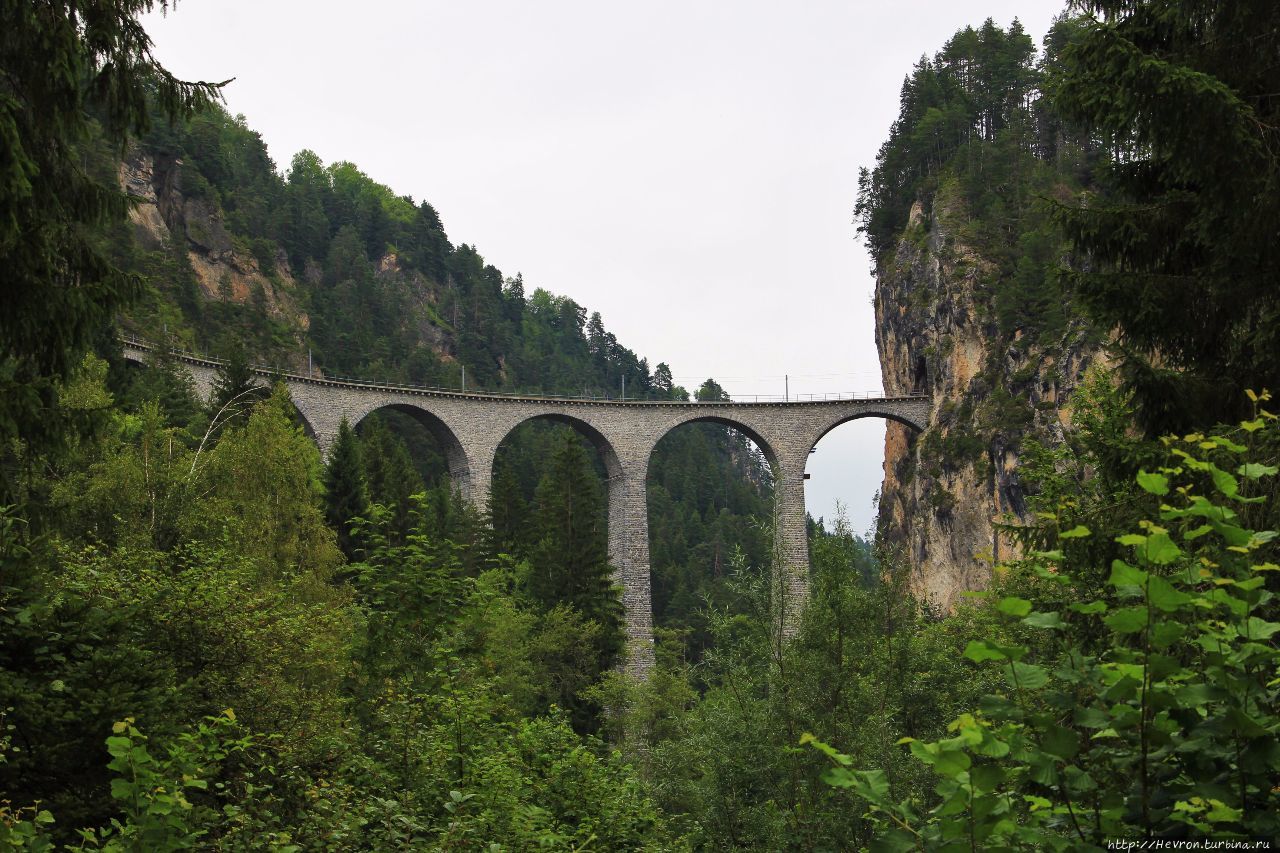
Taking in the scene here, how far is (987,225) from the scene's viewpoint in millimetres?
56656

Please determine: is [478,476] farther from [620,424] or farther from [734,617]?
[734,617]

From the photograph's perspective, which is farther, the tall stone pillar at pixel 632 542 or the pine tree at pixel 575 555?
the tall stone pillar at pixel 632 542

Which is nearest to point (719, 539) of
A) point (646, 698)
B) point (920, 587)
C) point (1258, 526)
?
point (920, 587)

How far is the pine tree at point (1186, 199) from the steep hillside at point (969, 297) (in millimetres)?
32188

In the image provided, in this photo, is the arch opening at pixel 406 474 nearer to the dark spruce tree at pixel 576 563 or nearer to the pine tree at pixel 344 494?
the pine tree at pixel 344 494

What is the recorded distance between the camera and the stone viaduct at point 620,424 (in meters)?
47.6

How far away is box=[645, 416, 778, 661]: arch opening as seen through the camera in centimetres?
6462

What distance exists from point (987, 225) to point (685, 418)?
18553 mm

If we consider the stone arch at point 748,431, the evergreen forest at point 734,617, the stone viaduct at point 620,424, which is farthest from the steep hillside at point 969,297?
the evergreen forest at point 734,617

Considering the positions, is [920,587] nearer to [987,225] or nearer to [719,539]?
[987,225]

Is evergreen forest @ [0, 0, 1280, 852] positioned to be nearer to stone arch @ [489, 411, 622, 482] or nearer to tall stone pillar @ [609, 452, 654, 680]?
tall stone pillar @ [609, 452, 654, 680]

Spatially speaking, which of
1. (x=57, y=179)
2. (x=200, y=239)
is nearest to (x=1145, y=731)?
(x=57, y=179)

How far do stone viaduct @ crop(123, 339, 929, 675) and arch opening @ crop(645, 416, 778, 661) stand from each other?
1207 millimetres

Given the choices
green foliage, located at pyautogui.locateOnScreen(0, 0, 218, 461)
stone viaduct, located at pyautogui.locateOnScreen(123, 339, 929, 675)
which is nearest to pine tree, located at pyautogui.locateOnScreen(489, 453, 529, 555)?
stone viaduct, located at pyautogui.locateOnScreen(123, 339, 929, 675)
